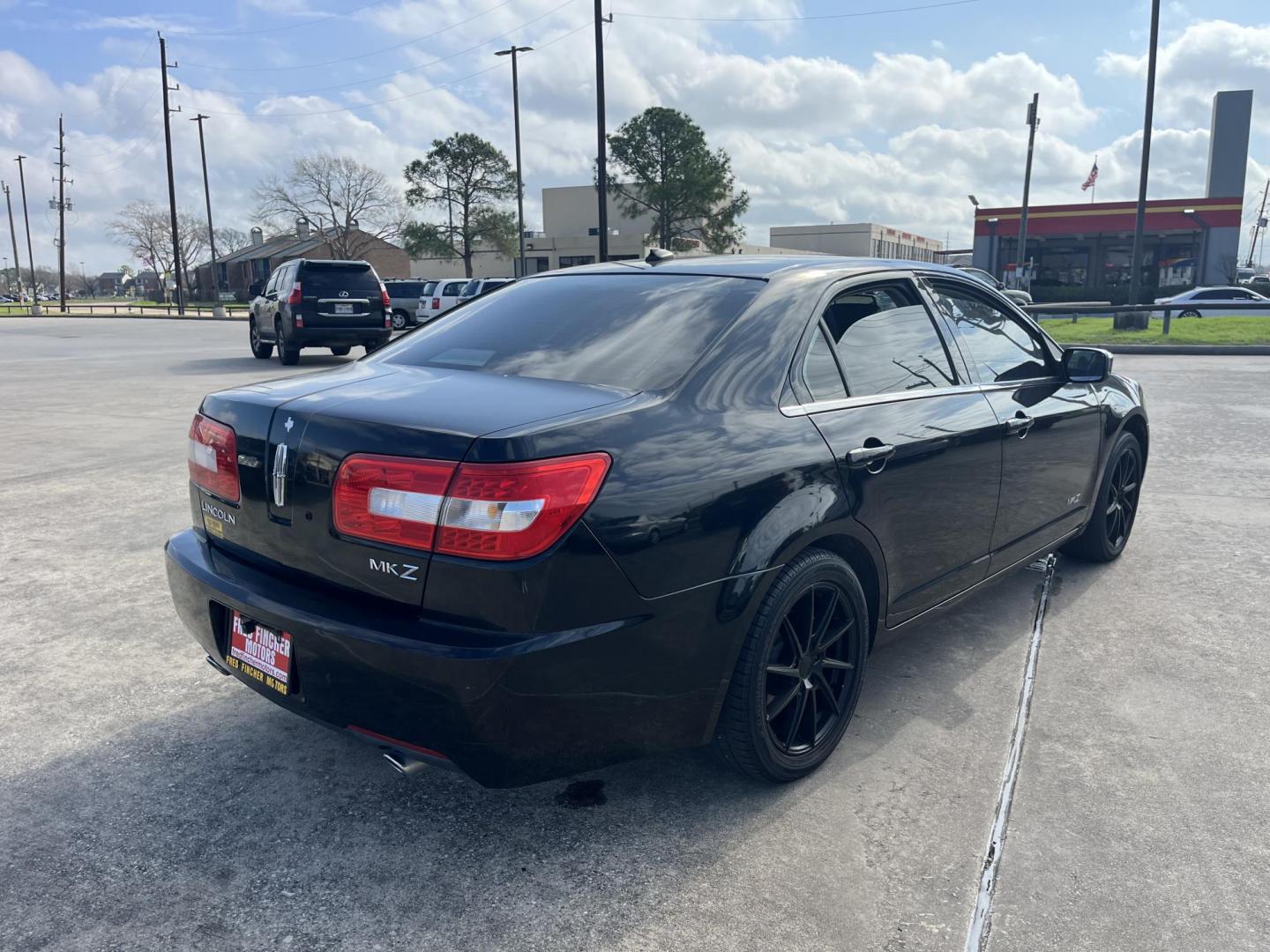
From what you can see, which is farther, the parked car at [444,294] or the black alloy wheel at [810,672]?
the parked car at [444,294]

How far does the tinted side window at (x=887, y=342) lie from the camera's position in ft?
10.4

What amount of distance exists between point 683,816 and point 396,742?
88 cm

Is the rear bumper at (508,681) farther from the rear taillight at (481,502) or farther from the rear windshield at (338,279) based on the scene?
the rear windshield at (338,279)

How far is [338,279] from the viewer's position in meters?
16.4

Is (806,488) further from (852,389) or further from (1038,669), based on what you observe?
(1038,669)

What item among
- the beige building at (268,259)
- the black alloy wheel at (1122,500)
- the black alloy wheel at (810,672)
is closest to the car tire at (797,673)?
the black alloy wheel at (810,672)

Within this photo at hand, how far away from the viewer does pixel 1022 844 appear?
260 cm

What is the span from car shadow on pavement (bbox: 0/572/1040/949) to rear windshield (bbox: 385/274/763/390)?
48.9 inches

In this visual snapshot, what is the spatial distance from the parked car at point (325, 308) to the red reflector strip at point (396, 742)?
1460 cm

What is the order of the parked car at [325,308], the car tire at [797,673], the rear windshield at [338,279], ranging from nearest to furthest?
1. the car tire at [797,673]
2. the parked car at [325,308]
3. the rear windshield at [338,279]

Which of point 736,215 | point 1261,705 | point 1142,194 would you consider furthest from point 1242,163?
point 1261,705

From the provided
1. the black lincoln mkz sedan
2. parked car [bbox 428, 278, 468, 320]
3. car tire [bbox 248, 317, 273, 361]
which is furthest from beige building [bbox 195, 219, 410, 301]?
the black lincoln mkz sedan

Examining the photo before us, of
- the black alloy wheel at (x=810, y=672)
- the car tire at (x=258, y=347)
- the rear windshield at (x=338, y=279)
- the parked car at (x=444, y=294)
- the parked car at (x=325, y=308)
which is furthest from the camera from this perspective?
the parked car at (x=444, y=294)

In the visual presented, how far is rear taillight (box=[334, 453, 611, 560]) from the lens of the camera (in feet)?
7.17
